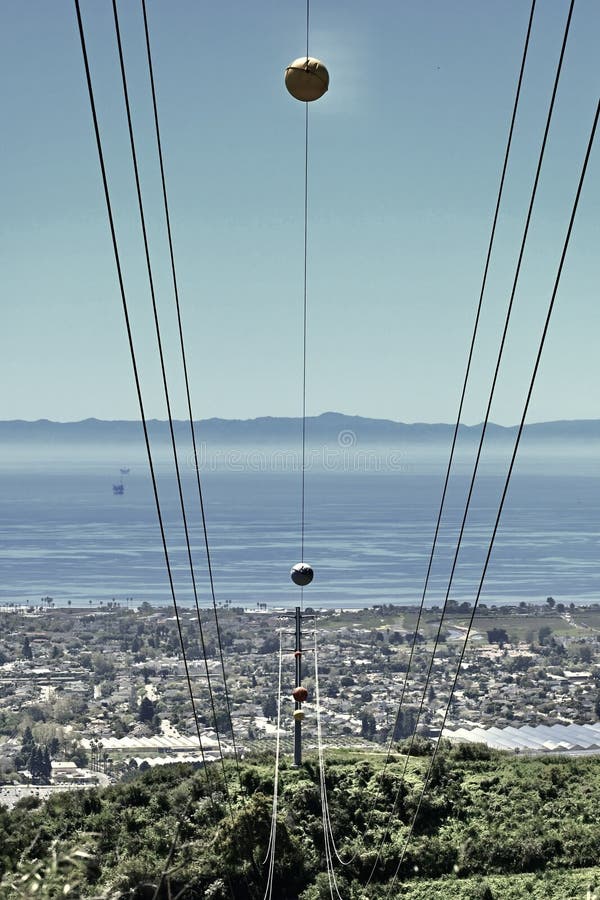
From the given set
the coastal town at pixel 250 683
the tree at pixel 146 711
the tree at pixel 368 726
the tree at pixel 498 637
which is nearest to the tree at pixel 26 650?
the coastal town at pixel 250 683

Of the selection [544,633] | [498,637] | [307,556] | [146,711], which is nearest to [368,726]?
[146,711]

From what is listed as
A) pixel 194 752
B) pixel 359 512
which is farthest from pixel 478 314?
pixel 359 512

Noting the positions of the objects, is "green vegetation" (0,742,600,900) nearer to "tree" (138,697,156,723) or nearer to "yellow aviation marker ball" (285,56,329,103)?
"yellow aviation marker ball" (285,56,329,103)

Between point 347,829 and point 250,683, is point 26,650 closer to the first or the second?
point 250,683

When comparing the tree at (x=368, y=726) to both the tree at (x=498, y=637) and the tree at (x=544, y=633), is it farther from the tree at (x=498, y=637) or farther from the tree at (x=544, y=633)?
the tree at (x=544, y=633)

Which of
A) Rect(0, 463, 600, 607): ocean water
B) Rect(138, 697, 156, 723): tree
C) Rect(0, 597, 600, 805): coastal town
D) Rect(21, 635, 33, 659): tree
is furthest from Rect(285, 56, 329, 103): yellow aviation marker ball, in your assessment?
Rect(0, 463, 600, 607): ocean water

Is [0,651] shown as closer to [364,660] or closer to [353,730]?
[364,660]
